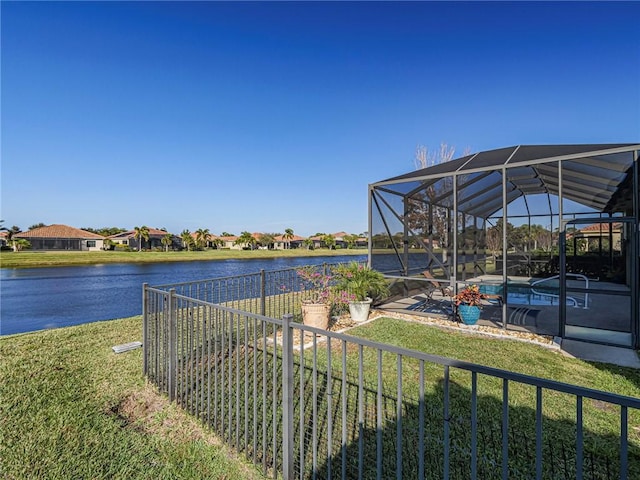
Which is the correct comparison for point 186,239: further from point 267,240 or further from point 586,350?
point 586,350

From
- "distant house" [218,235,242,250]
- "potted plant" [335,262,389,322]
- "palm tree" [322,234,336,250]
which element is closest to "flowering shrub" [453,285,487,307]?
"potted plant" [335,262,389,322]

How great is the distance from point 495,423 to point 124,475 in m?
2.85

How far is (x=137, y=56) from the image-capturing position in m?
9.73

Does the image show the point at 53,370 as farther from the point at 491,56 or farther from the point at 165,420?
the point at 491,56

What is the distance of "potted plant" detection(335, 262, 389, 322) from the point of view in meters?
6.19

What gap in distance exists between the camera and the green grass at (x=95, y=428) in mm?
2184

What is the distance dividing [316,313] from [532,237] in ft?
22.5

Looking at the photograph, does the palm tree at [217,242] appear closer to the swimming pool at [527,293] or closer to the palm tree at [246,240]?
the palm tree at [246,240]

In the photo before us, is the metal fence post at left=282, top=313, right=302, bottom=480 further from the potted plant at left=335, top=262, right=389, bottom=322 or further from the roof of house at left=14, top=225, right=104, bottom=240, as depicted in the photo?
the roof of house at left=14, top=225, right=104, bottom=240

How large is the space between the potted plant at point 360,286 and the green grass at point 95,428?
373 cm

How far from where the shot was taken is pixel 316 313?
5.57 metres

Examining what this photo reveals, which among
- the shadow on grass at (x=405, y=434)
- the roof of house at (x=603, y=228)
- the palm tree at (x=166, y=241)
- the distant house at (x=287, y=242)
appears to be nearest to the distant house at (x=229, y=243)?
the distant house at (x=287, y=242)

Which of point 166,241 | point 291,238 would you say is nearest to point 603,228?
point 166,241

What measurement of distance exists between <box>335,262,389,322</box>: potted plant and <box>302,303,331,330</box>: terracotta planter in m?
0.71
